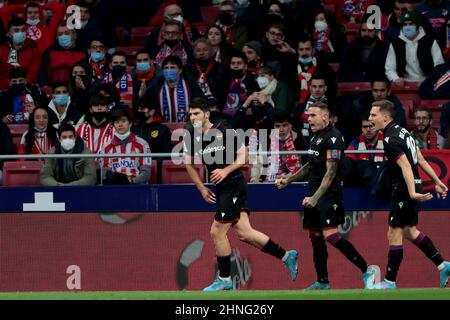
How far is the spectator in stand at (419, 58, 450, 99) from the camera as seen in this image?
18250 millimetres

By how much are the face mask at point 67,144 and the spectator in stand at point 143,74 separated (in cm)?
163

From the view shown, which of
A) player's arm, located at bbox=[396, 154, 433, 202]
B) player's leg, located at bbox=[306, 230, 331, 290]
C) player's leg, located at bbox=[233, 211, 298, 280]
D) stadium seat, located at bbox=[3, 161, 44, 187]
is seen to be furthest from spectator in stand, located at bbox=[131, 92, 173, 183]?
player's arm, located at bbox=[396, 154, 433, 202]

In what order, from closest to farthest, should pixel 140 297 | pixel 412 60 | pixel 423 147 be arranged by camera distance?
1. pixel 140 297
2. pixel 423 147
3. pixel 412 60

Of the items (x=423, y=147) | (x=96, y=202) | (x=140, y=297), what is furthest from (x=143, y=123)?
(x=140, y=297)

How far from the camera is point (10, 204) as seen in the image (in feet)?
58.4

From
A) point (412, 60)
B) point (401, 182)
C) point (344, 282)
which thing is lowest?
point (344, 282)

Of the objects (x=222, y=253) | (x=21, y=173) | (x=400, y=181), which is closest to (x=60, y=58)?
(x=21, y=173)

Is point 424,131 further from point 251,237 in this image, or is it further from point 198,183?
point 198,183

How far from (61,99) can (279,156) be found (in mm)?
3707

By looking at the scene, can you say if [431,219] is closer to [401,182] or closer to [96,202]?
[401,182]

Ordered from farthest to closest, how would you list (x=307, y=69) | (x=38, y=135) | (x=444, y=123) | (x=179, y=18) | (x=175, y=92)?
(x=179, y=18)
(x=307, y=69)
(x=175, y=92)
(x=38, y=135)
(x=444, y=123)

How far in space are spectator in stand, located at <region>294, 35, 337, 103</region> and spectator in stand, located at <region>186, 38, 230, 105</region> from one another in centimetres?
96

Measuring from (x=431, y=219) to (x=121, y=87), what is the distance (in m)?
4.76

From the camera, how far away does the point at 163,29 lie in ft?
66.3
